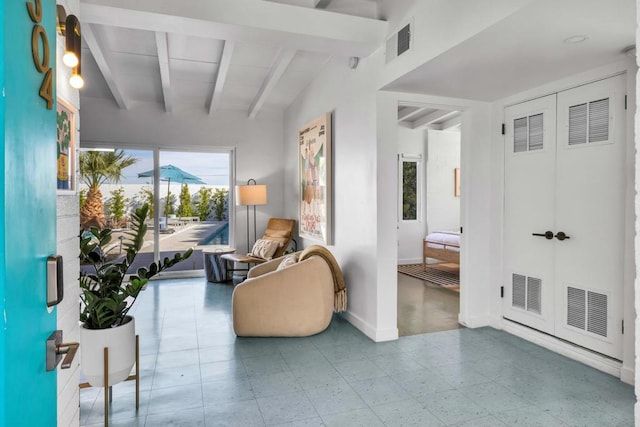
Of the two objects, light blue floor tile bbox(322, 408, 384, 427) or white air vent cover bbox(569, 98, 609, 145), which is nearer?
light blue floor tile bbox(322, 408, 384, 427)

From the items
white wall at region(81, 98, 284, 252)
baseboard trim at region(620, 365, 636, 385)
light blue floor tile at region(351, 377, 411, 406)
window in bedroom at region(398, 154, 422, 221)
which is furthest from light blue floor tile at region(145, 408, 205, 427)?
window in bedroom at region(398, 154, 422, 221)

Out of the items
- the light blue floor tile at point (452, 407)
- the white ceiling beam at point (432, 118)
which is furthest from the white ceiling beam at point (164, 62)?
the white ceiling beam at point (432, 118)

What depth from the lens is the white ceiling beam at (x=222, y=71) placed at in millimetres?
3992

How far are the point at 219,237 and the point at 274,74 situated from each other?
3.26 meters

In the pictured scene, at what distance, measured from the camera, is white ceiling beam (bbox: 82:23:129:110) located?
3.58m

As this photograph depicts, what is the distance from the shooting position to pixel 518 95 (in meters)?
3.75

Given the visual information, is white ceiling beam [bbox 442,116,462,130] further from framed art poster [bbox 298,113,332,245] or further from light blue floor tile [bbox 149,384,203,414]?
light blue floor tile [bbox 149,384,203,414]

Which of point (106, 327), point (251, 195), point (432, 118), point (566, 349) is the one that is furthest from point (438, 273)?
point (106, 327)

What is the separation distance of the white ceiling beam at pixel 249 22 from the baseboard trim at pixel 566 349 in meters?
2.88

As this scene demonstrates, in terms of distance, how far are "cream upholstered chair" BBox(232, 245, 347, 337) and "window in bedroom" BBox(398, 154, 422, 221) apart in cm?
461

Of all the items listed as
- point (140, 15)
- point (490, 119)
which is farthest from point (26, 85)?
point (490, 119)

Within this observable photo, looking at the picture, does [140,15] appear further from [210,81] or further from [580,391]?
[580,391]

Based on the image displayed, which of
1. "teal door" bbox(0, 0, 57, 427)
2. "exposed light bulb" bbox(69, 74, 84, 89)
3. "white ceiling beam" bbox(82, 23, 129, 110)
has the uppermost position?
"white ceiling beam" bbox(82, 23, 129, 110)

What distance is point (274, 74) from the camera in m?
4.80
